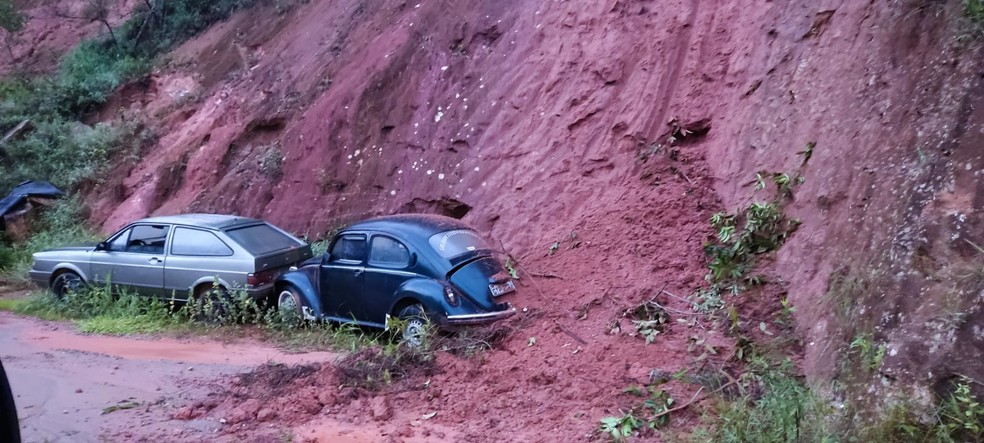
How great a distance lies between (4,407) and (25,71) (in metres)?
24.2

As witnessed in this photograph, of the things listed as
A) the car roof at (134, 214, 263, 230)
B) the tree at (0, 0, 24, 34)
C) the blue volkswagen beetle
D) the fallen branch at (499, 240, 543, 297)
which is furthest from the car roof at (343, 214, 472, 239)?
the tree at (0, 0, 24, 34)

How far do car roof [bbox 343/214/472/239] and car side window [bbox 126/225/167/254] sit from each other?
329 centimetres

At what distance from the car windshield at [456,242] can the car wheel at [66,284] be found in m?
6.05

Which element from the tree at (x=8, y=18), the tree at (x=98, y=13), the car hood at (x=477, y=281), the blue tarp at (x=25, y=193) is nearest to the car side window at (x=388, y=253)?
the car hood at (x=477, y=281)

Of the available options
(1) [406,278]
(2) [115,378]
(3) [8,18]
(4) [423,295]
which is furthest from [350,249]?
(3) [8,18]

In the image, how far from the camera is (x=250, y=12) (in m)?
19.2

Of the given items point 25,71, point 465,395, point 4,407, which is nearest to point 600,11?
point 465,395

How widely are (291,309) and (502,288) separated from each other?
2957 millimetres

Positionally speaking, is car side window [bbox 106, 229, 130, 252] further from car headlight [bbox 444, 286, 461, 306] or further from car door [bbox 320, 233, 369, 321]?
car headlight [bbox 444, 286, 461, 306]

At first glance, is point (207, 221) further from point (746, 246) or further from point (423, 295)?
point (746, 246)

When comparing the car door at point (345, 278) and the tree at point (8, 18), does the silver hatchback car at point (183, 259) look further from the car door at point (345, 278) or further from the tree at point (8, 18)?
the tree at point (8, 18)

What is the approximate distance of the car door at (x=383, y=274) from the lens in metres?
8.41

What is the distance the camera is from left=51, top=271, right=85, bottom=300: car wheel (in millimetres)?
Result: 11250

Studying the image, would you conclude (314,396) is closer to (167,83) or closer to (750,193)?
(750,193)
